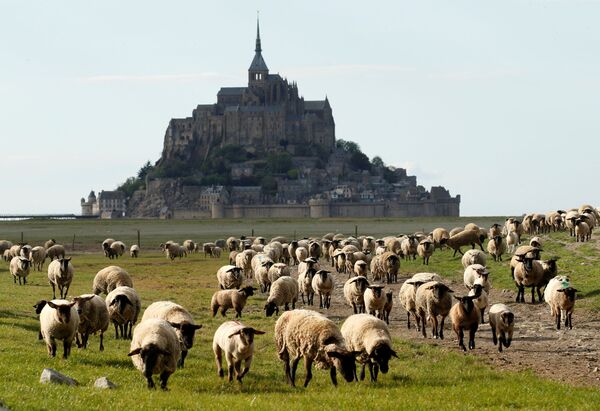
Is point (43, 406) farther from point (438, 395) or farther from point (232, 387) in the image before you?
point (438, 395)

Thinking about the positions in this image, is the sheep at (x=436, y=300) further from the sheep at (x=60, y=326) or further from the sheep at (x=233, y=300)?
the sheep at (x=60, y=326)

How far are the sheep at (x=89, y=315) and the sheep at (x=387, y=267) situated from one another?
17.5 metres

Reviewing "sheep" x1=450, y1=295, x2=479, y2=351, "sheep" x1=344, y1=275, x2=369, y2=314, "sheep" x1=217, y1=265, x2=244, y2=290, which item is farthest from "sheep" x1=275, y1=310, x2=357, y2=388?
"sheep" x1=217, y1=265, x2=244, y2=290

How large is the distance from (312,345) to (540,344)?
6.85 m

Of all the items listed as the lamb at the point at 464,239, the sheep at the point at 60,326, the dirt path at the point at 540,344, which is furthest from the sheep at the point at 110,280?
the lamb at the point at 464,239

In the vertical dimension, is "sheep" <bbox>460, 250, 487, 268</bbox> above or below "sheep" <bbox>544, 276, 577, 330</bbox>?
above

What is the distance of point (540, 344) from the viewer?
19.3 meters

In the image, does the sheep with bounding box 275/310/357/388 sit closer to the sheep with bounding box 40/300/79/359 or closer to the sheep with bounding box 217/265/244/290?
the sheep with bounding box 40/300/79/359

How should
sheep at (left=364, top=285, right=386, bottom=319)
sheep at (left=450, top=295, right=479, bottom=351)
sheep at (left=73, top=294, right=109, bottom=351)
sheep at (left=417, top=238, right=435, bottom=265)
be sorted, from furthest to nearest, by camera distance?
sheep at (left=417, top=238, right=435, bottom=265) < sheep at (left=364, top=285, right=386, bottom=319) < sheep at (left=450, top=295, right=479, bottom=351) < sheep at (left=73, top=294, right=109, bottom=351)

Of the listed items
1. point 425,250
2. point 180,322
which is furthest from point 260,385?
point 425,250

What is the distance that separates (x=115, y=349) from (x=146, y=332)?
13.2 ft

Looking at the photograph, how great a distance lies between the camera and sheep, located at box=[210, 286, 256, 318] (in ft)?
77.4

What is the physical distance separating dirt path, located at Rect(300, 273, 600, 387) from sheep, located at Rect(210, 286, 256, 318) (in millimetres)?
2567

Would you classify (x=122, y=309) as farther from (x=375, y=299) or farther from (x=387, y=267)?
(x=387, y=267)
